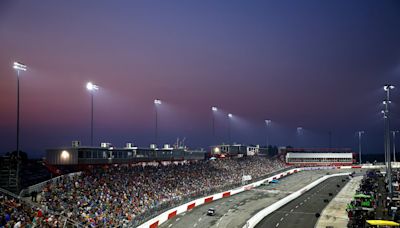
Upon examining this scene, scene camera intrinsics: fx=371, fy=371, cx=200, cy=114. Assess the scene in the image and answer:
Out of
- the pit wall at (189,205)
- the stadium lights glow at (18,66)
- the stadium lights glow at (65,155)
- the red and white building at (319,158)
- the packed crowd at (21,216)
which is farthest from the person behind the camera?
the red and white building at (319,158)

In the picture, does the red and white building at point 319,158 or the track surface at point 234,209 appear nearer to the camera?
the track surface at point 234,209

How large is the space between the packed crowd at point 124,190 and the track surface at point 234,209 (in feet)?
8.63

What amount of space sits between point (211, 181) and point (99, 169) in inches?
978

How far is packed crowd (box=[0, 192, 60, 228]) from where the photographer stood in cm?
2422

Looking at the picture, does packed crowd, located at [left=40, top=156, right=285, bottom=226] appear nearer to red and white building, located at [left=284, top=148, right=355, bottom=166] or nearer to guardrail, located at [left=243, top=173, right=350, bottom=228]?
guardrail, located at [left=243, top=173, right=350, bottom=228]

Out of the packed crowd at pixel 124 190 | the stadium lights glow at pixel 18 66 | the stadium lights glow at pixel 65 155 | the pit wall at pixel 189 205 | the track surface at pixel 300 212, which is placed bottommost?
the track surface at pixel 300 212

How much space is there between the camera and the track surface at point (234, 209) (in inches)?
1663

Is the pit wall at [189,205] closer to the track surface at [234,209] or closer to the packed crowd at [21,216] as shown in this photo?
the track surface at [234,209]

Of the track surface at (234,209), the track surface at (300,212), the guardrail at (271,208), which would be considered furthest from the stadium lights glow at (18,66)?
the track surface at (300,212)

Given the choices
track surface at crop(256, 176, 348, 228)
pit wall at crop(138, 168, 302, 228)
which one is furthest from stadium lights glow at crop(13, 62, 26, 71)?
track surface at crop(256, 176, 348, 228)

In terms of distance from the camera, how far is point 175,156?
Result: 247ft

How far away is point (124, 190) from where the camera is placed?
4447 cm

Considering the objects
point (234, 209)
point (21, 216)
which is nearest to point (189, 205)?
point (234, 209)

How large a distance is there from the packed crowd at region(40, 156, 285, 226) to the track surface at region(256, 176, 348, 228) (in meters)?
11.9
